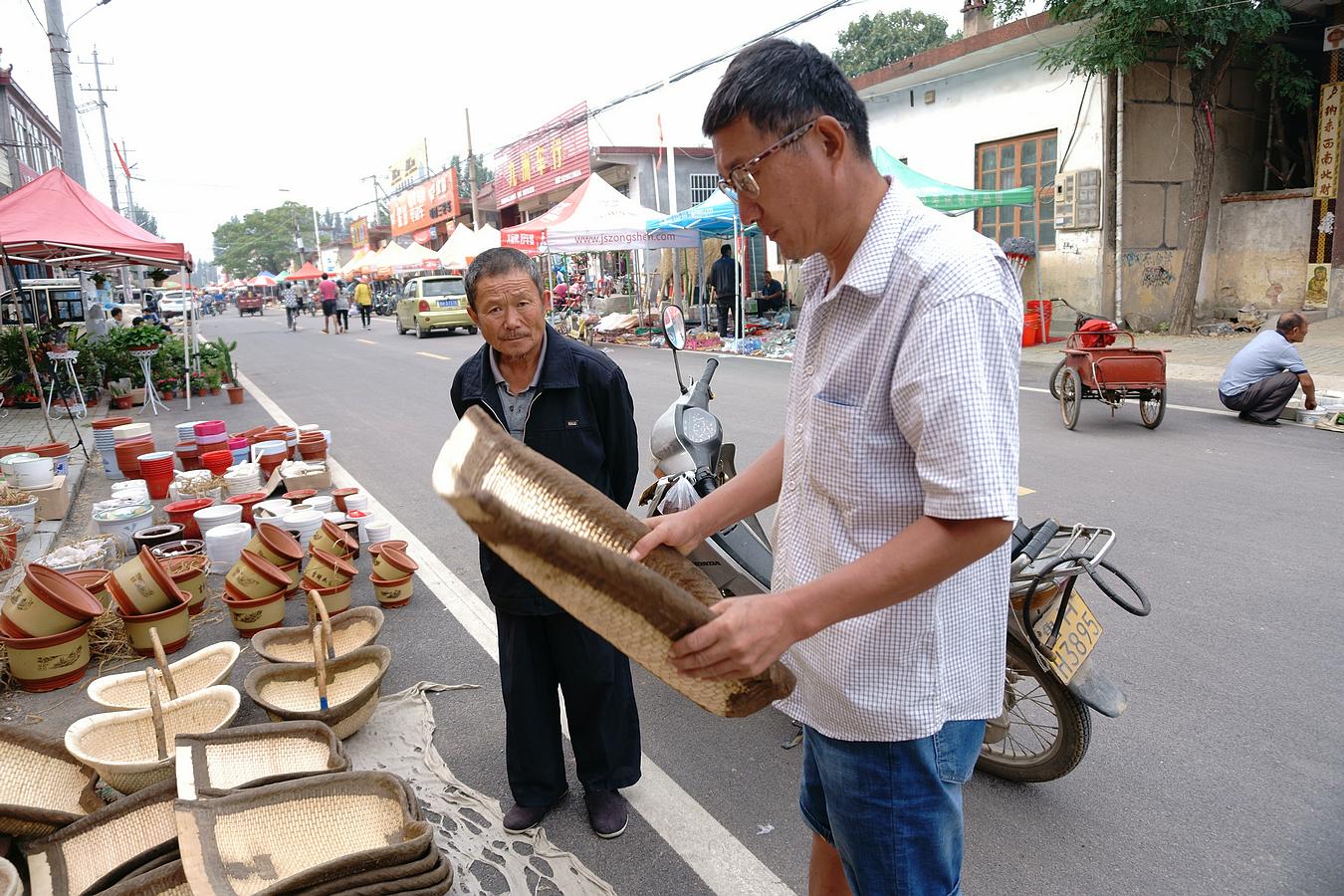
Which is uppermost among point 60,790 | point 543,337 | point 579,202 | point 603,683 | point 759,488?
point 579,202

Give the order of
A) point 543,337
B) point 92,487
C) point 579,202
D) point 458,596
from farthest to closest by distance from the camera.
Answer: point 579,202, point 92,487, point 458,596, point 543,337

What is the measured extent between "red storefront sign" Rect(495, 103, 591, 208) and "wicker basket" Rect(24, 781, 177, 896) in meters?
24.6

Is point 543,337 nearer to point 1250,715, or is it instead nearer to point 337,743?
point 337,743

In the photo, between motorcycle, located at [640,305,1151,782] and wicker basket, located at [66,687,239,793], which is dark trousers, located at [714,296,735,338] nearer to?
Result: motorcycle, located at [640,305,1151,782]

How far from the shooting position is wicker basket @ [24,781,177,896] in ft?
7.14

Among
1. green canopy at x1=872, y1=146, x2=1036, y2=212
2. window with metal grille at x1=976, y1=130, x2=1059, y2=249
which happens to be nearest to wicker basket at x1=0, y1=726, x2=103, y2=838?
green canopy at x1=872, y1=146, x2=1036, y2=212

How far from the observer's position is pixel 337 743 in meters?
2.73

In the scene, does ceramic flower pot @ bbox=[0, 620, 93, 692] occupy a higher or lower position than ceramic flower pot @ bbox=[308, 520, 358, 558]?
lower

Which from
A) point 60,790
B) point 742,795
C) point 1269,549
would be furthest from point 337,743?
point 1269,549

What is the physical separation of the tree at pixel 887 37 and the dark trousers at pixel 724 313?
2434 centimetres

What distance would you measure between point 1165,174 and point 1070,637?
575 inches

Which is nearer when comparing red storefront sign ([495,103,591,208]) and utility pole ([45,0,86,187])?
utility pole ([45,0,86,187])

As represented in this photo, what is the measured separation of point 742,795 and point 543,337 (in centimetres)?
162

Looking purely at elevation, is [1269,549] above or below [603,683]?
below
